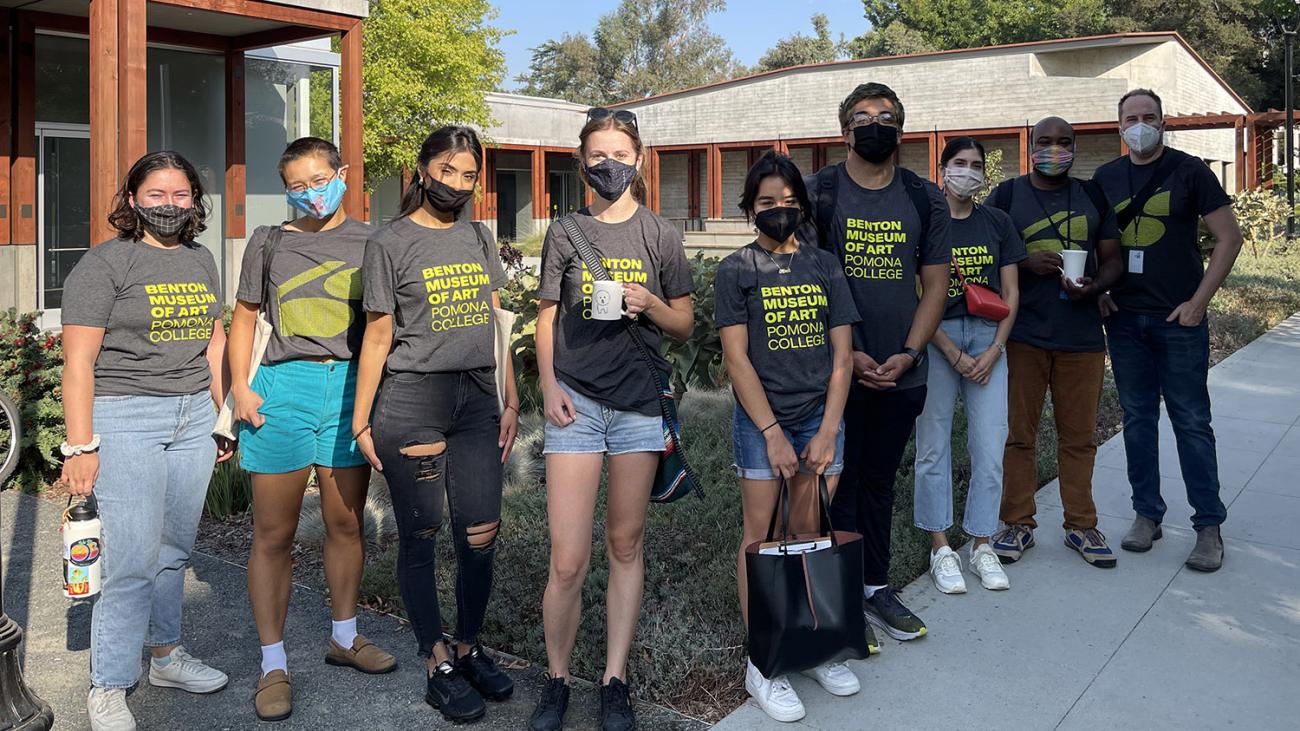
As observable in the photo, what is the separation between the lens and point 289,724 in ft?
12.5

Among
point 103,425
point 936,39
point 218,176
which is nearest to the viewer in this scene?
point 103,425

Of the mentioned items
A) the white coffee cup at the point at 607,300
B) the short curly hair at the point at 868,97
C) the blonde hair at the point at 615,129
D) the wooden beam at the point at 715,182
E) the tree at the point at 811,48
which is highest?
the tree at the point at 811,48

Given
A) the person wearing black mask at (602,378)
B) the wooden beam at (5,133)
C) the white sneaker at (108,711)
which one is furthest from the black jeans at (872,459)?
the wooden beam at (5,133)

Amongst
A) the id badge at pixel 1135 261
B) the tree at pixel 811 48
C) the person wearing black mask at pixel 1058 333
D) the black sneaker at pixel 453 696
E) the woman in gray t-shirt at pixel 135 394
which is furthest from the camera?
the tree at pixel 811 48

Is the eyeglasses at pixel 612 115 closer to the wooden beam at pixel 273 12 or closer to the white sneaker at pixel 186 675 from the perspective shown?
the white sneaker at pixel 186 675

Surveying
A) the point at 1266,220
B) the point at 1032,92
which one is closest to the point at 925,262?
the point at 1266,220

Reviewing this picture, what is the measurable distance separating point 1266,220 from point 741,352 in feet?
81.6

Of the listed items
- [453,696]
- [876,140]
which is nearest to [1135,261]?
[876,140]

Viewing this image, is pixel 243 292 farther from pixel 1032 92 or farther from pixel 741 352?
pixel 1032 92

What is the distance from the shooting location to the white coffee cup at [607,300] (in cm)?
329

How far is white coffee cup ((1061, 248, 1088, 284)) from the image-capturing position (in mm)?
5062

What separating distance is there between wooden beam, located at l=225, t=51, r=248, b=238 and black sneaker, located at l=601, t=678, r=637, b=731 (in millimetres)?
12932

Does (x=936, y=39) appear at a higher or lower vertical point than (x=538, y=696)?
higher

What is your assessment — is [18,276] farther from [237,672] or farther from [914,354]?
[914,354]
